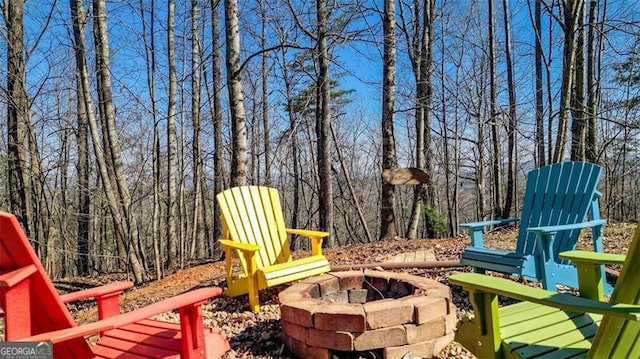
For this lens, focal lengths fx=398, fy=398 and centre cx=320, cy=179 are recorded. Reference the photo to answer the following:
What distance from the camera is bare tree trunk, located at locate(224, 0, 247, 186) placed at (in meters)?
5.12

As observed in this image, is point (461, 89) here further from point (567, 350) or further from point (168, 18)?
point (567, 350)

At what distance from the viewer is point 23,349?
124cm

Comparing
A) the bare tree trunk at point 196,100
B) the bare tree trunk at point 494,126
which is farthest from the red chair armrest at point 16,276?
the bare tree trunk at point 494,126

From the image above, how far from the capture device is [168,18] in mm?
7961

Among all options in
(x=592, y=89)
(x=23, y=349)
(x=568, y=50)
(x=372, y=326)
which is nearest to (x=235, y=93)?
(x=372, y=326)

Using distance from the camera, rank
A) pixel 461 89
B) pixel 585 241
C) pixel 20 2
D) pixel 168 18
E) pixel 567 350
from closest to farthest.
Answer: pixel 567 350
pixel 585 241
pixel 20 2
pixel 168 18
pixel 461 89

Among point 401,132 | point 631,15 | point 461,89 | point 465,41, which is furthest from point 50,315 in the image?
point 401,132

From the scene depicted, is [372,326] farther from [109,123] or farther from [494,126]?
[494,126]

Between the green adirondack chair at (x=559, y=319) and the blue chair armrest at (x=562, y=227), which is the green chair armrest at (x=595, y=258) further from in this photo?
the blue chair armrest at (x=562, y=227)

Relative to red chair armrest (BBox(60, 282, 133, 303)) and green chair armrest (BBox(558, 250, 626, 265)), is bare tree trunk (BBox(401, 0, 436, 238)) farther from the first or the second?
red chair armrest (BBox(60, 282, 133, 303))

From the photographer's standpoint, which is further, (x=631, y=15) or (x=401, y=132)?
(x=401, y=132)

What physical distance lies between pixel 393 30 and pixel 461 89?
17.4 ft

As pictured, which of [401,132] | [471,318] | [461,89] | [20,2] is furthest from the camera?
[401,132]

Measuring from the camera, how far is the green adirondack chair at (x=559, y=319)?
3.59 ft
